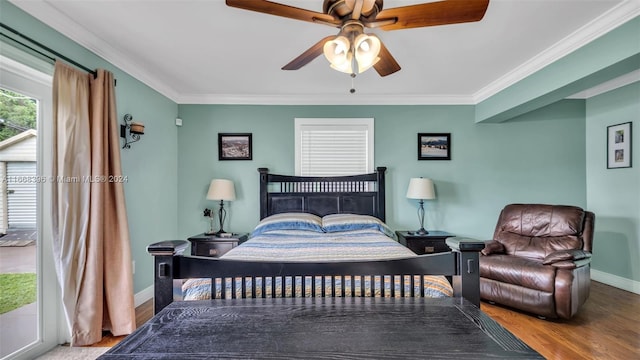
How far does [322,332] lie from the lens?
36.2 inches

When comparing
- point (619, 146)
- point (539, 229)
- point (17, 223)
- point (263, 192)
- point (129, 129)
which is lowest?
point (539, 229)

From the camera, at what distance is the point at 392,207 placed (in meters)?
3.98

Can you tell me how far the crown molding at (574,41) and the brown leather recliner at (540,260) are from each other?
147 cm

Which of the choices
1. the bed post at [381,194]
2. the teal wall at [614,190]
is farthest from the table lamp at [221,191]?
the teal wall at [614,190]

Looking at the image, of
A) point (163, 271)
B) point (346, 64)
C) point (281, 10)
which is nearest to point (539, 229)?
point (346, 64)

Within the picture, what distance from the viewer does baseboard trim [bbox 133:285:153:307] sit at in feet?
9.89

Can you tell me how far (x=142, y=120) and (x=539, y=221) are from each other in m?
4.48

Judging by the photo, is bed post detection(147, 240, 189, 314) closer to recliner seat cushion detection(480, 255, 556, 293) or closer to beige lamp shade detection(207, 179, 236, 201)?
beige lamp shade detection(207, 179, 236, 201)

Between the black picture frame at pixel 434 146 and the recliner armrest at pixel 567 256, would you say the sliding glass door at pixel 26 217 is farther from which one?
the recliner armrest at pixel 567 256

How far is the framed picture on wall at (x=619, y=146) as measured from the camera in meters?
3.50

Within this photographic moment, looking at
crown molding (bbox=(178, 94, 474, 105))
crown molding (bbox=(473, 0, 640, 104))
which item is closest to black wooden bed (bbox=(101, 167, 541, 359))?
crown molding (bbox=(473, 0, 640, 104))

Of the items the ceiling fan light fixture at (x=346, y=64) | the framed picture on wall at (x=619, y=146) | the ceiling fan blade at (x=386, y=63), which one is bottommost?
the framed picture on wall at (x=619, y=146)

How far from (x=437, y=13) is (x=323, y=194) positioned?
2.65 meters

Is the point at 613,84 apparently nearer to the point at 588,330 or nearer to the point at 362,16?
the point at 588,330
